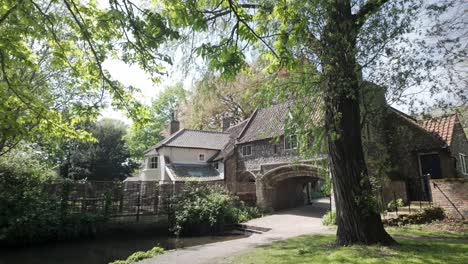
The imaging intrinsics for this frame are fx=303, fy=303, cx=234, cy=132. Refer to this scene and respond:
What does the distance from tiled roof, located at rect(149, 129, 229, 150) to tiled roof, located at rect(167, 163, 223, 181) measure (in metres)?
1.91

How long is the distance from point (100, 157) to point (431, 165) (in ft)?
95.4

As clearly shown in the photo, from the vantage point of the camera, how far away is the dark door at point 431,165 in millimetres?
17375

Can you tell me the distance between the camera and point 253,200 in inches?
931

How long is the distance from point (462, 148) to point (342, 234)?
641 inches

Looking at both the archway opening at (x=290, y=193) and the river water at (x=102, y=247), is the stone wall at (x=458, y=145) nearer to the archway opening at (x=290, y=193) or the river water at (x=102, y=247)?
the archway opening at (x=290, y=193)

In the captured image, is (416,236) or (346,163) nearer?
(346,163)

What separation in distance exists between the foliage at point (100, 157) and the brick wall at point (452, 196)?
94.9ft

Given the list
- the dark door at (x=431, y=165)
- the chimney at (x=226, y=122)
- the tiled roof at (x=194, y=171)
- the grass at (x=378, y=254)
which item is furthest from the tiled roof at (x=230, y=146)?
the grass at (x=378, y=254)

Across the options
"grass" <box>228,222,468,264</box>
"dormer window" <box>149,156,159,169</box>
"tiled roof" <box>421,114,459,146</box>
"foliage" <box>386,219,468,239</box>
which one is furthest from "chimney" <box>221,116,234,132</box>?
"grass" <box>228,222,468,264</box>

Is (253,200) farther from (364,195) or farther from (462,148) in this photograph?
(364,195)

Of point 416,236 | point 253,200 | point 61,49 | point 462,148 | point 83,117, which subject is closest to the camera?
point 61,49

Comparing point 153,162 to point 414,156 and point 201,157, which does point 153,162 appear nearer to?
point 201,157

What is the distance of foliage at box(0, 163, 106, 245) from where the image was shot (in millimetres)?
14328

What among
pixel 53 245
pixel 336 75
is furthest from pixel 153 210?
pixel 336 75
